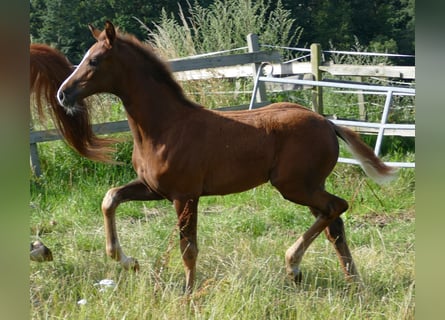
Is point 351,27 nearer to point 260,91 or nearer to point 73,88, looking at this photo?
point 260,91

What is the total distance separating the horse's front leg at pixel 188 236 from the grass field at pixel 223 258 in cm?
11

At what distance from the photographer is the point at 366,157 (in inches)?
188

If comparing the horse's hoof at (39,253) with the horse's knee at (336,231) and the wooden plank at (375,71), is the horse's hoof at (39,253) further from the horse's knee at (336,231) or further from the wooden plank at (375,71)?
the wooden plank at (375,71)

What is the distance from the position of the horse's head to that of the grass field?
1.11m

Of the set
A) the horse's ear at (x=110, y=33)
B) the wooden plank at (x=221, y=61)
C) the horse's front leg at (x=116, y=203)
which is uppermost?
the horse's ear at (x=110, y=33)

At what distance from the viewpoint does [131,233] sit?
18.5ft

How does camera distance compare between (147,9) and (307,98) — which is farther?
(147,9)

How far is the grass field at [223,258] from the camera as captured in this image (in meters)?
3.77

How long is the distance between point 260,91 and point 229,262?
5334mm

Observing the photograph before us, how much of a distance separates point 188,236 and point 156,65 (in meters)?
1.19

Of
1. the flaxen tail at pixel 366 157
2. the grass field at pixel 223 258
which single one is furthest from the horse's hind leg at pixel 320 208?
the flaxen tail at pixel 366 157

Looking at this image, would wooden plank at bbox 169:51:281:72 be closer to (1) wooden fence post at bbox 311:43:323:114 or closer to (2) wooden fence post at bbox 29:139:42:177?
(1) wooden fence post at bbox 311:43:323:114

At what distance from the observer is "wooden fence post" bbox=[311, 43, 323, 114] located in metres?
10.1
